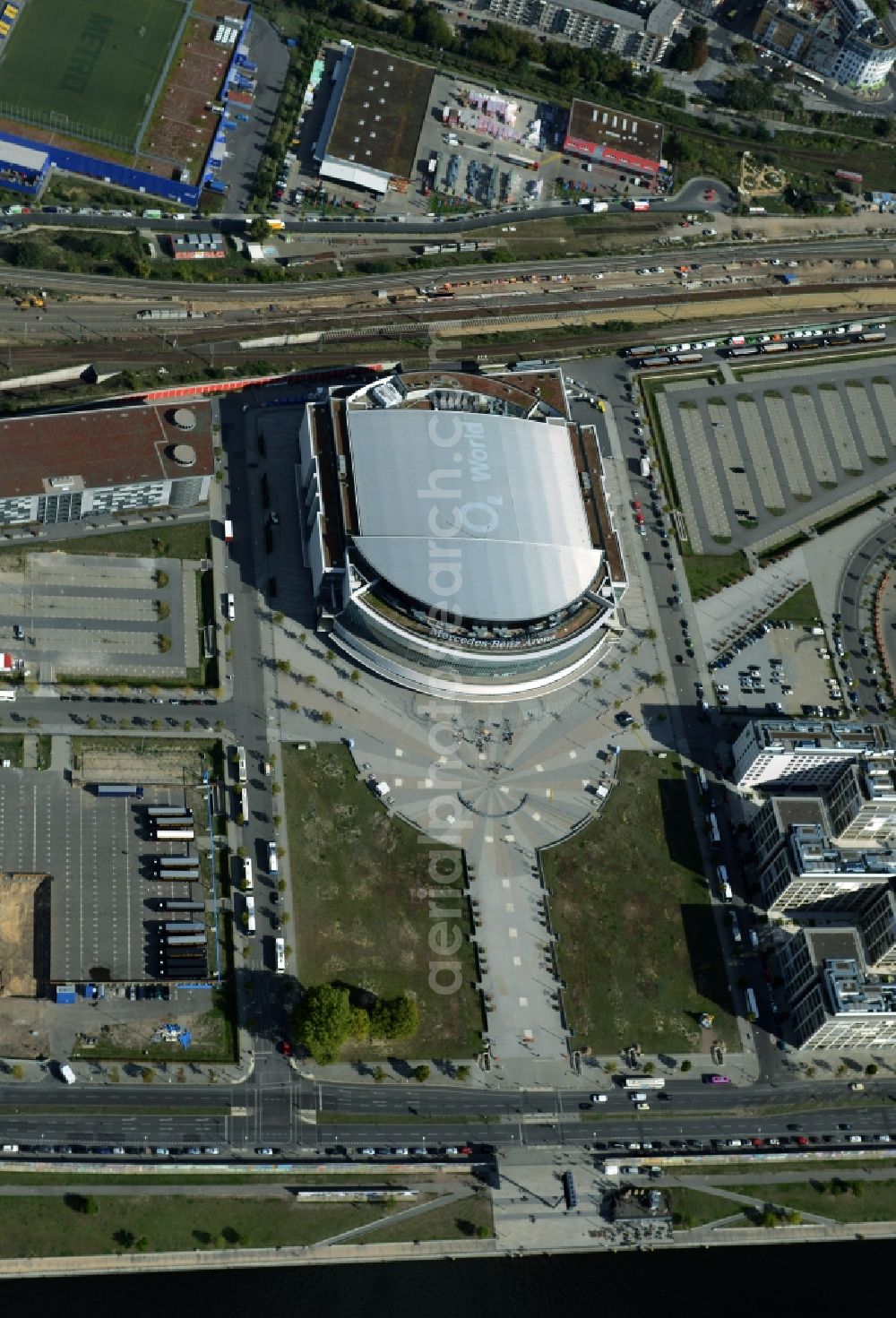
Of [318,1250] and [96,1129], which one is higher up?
[96,1129]

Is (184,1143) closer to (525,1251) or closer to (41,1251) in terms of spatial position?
(41,1251)

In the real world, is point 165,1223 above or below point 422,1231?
above

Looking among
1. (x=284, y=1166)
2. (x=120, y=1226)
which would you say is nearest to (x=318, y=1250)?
(x=284, y=1166)

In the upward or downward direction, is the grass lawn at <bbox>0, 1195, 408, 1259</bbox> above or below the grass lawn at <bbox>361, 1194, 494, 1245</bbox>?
above

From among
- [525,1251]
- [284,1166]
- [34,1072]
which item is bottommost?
[525,1251]

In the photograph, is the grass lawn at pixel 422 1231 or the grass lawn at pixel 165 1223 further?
the grass lawn at pixel 422 1231

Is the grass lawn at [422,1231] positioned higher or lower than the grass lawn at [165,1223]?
lower

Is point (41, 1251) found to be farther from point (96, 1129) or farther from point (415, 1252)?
point (415, 1252)

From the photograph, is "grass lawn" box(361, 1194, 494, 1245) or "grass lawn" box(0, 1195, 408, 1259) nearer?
"grass lawn" box(0, 1195, 408, 1259)
